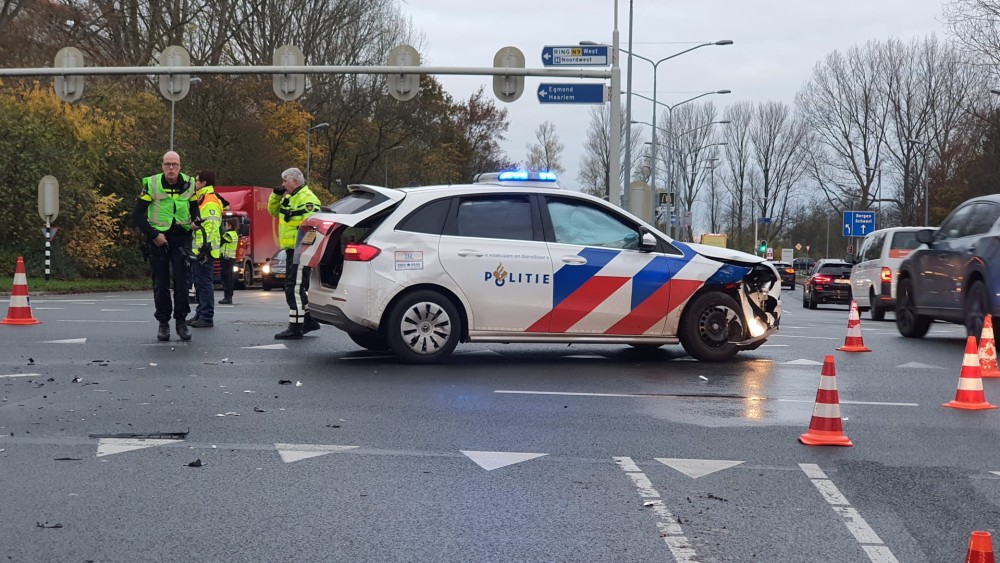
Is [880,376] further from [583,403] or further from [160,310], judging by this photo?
[160,310]

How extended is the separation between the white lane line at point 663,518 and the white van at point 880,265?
15497mm

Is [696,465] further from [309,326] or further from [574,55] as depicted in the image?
[574,55]

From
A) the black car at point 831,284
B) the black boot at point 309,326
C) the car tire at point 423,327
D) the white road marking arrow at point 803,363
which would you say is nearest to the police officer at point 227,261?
the black boot at point 309,326

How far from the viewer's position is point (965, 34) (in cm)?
3925

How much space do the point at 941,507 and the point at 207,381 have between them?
5.60 metres

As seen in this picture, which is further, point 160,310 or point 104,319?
point 104,319

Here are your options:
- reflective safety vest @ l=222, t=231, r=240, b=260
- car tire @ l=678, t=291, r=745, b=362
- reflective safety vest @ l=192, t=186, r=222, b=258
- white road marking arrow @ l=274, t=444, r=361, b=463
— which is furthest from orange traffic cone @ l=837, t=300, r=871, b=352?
reflective safety vest @ l=222, t=231, r=240, b=260

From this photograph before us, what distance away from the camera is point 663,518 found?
5.30m

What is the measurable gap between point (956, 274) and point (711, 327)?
14.1 feet

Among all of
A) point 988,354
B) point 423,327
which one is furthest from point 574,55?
point 423,327

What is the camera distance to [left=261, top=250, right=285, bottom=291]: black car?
3375cm

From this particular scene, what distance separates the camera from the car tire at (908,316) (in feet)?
51.2

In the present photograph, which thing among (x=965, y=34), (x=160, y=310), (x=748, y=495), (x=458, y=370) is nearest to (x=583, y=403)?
(x=458, y=370)

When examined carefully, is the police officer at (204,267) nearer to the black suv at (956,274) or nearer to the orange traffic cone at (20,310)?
the orange traffic cone at (20,310)
